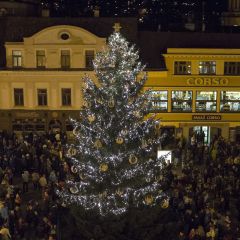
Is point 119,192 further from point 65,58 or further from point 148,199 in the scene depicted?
point 65,58

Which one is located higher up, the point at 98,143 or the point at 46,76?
the point at 46,76

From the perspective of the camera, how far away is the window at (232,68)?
40281 millimetres

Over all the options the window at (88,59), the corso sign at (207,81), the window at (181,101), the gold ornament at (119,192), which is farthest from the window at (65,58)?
the gold ornament at (119,192)

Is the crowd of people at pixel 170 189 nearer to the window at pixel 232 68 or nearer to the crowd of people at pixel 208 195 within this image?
the crowd of people at pixel 208 195

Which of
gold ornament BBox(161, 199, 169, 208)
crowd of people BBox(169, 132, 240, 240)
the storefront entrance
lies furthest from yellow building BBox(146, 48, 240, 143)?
gold ornament BBox(161, 199, 169, 208)

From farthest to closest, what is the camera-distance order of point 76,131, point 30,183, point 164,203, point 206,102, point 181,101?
point 206,102 → point 181,101 → point 30,183 → point 76,131 → point 164,203

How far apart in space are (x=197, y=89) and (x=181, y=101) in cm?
150

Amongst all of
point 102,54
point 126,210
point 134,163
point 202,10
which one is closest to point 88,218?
point 126,210

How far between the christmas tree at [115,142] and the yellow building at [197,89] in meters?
16.9

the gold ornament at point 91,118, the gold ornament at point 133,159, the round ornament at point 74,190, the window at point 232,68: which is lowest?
the round ornament at point 74,190

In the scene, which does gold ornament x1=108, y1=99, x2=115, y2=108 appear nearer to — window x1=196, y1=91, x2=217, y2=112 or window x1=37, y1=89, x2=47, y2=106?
window x1=37, y1=89, x2=47, y2=106

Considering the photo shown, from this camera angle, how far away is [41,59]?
132 feet

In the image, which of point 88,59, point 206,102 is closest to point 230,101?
point 206,102

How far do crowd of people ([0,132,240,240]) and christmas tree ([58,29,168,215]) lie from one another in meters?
1.94
